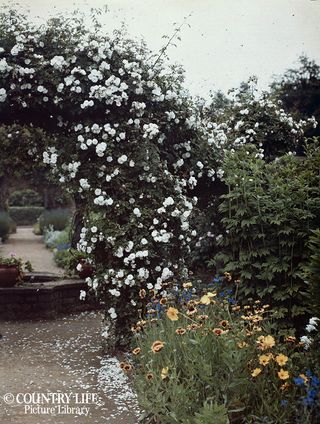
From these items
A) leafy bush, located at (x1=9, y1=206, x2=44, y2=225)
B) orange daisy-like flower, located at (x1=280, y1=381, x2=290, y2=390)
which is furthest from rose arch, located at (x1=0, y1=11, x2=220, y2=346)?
leafy bush, located at (x1=9, y1=206, x2=44, y2=225)

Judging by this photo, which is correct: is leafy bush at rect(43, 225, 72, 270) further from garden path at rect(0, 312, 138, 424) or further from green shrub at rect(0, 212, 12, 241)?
garden path at rect(0, 312, 138, 424)

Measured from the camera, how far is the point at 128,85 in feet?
16.9

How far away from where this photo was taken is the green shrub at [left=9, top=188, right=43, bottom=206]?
30016 millimetres

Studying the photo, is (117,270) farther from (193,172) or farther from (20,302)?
(20,302)

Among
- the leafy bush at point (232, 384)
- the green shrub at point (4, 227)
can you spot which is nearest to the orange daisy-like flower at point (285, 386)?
the leafy bush at point (232, 384)

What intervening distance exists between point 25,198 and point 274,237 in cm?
2684

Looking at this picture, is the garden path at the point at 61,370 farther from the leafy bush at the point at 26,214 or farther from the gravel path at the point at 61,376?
the leafy bush at the point at 26,214

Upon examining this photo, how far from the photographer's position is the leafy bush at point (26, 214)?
93.8 feet

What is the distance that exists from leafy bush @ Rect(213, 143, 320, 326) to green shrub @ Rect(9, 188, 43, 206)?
25965 millimetres

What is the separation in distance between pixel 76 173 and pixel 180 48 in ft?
5.92

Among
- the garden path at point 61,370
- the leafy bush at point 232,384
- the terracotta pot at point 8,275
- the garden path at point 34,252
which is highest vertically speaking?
the leafy bush at point 232,384

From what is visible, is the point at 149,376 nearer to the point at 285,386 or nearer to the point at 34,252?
the point at 285,386

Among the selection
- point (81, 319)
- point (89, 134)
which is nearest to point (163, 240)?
point (89, 134)

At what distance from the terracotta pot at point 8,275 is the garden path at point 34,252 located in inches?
123
